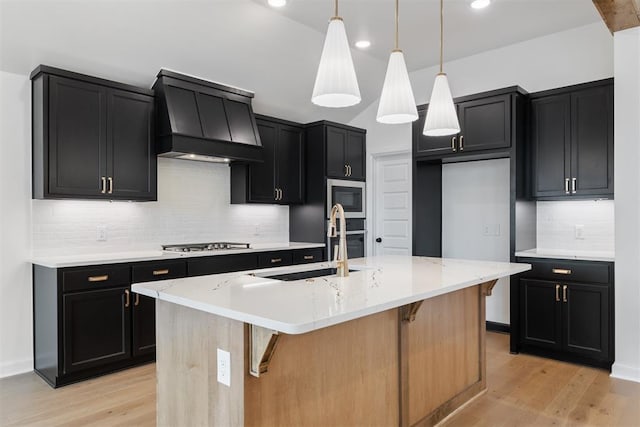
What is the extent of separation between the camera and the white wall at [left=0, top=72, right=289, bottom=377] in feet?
11.3

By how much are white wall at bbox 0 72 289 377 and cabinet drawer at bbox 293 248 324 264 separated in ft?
3.62

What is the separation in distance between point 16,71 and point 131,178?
118 cm

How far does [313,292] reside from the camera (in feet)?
6.33

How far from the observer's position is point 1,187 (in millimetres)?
3412

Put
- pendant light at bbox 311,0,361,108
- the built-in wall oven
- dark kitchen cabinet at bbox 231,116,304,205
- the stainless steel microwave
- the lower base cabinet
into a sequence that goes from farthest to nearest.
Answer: the built-in wall oven
the stainless steel microwave
dark kitchen cabinet at bbox 231,116,304,205
the lower base cabinet
pendant light at bbox 311,0,361,108

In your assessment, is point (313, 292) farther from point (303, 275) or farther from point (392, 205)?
point (392, 205)

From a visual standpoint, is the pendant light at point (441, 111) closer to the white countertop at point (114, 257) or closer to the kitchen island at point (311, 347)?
the kitchen island at point (311, 347)

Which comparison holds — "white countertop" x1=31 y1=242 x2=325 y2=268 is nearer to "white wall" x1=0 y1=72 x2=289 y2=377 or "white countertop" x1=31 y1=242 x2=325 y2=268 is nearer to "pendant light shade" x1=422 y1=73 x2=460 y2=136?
"white wall" x1=0 y1=72 x2=289 y2=377

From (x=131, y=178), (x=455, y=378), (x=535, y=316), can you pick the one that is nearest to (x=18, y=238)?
(x=131, y=178)

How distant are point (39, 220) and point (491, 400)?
3.76 metres

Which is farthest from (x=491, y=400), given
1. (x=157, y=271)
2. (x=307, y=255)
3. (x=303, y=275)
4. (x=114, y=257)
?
(x=114, y=257)

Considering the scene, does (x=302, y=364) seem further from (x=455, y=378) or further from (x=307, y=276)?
(x=455, y=378)

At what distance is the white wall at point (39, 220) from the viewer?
135 inches

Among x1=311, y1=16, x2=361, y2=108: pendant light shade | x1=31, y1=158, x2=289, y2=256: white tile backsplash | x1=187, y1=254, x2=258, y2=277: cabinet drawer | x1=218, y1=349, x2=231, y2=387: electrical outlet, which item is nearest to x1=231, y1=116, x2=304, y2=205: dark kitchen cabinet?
x1=31, y1=158, x2=289, y2=256: white tile backsplash
